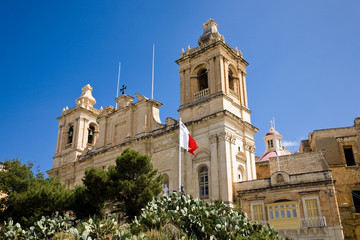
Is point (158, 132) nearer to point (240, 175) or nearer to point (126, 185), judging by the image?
point (240, 175)

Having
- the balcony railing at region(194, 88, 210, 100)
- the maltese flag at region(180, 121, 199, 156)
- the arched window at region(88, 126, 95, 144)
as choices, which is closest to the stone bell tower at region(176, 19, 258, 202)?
the balcony railing at region(194, 88, 210, 100)

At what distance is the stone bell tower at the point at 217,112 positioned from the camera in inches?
927

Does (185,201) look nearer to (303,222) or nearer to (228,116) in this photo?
(303,222)

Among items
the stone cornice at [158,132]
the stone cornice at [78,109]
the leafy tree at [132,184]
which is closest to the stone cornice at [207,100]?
the stone cornice at [158,132]

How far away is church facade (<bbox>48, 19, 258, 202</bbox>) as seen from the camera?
2395 centimetres

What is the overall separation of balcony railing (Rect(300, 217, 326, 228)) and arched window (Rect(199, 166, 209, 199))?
624cm

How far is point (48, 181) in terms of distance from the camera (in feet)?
79.5

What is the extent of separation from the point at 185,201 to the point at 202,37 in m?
20.2

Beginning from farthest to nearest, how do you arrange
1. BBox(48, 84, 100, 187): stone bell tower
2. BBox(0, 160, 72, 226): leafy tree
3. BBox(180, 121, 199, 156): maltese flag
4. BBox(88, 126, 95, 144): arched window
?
BBox(88, 126, 95, 144): arched window, BBox(48, 84, 100, 187): stone bell tower, BBox(0, 160, 72, 226): leafy tree, BBox(180, 121, 199, 156): maltese flag

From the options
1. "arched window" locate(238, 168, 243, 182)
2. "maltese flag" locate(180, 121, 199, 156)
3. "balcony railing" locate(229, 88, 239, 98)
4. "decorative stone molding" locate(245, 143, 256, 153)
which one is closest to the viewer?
"maltese flag" locate(180, 121, 199, 156)

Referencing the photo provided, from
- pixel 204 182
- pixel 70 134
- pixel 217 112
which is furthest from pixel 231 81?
pixel 70 134

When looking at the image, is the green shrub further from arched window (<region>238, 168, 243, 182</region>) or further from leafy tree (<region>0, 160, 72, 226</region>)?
arched window (<region>238, 168, 243, 182</region>)

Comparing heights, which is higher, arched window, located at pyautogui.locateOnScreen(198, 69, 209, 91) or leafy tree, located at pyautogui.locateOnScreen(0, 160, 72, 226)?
arched window, located at pyautogui.locateOnScreen(198, 69, 209, 91)

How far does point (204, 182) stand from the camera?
24234mm
